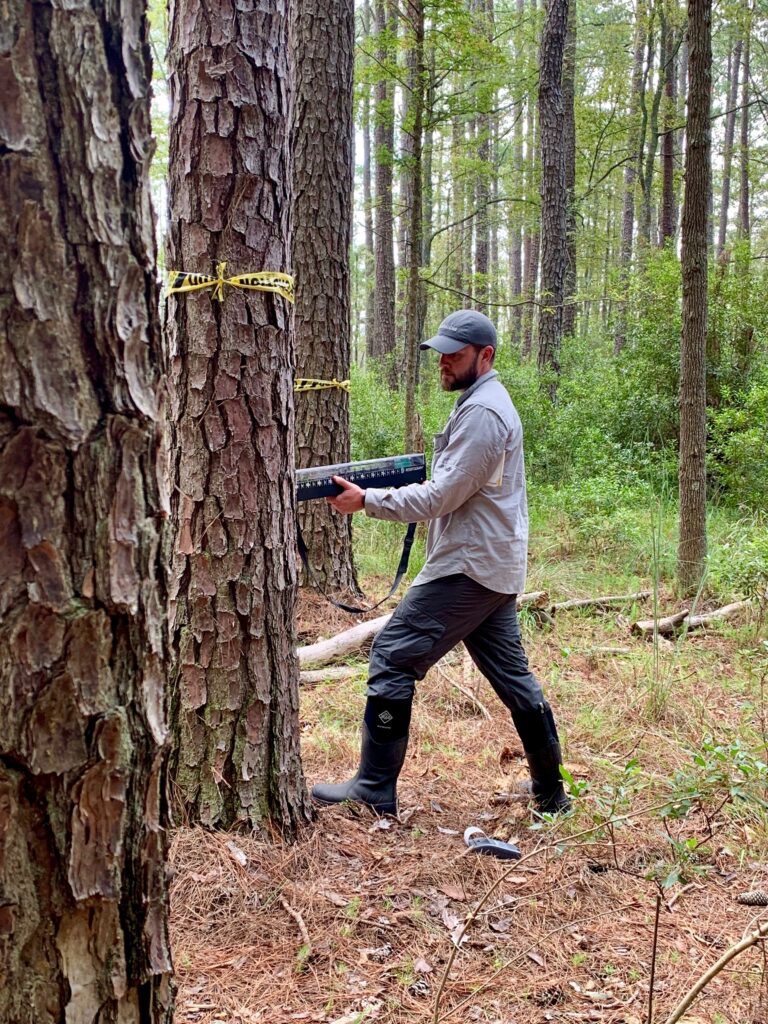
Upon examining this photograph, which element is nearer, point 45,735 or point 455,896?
point 45,735

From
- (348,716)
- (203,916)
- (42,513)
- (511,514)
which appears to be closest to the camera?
(42,513)

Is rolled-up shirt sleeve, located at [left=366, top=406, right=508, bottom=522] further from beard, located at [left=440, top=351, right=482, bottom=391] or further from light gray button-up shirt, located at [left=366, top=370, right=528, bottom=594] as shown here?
beard, located at [left=440, top=351, right=482, bottom=391]

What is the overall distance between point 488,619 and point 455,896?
1.19 metres

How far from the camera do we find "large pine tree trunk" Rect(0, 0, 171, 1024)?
1085 millimetres

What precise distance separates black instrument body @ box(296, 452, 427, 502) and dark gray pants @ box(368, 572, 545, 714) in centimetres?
49

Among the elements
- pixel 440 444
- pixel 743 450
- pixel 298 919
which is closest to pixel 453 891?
pixel 298 919

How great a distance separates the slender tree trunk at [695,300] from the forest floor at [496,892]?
224 centimetres

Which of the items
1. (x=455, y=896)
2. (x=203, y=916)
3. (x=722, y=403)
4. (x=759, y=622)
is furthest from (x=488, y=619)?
(x=722, y=403)

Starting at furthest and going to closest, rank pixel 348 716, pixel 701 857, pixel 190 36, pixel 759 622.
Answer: pixel 759 622 → pixel 348 716 → pixel 701 857 → pixel 190 36

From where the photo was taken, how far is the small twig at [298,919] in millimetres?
2550

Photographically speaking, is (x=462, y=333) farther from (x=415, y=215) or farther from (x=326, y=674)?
(x=415, y=215)

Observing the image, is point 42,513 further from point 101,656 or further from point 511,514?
point 511,514

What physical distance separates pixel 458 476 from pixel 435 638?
0.71 meters

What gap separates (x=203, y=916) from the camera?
2.64 meters
